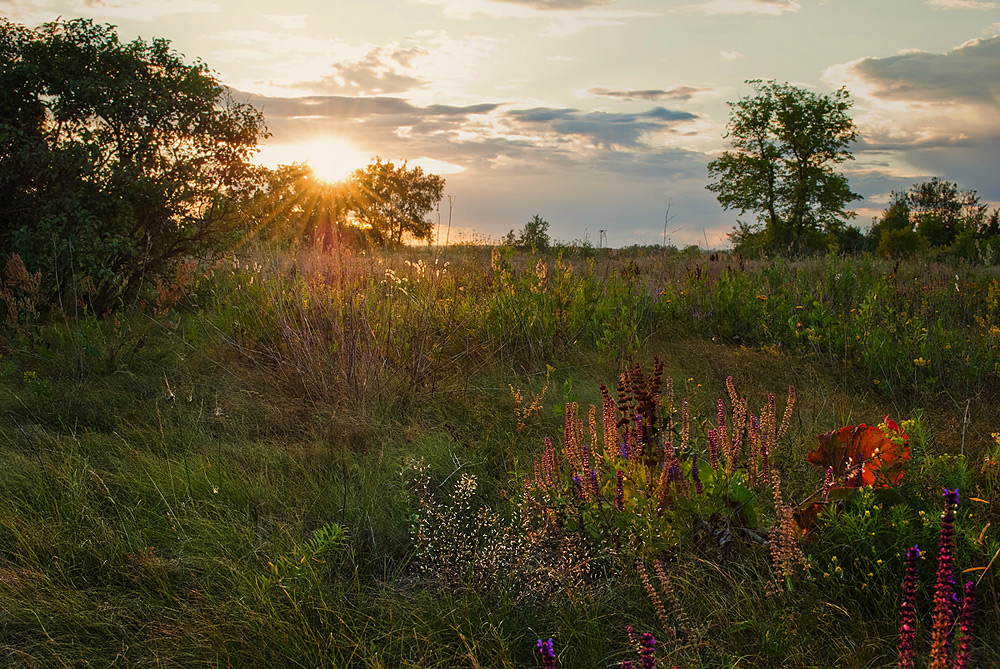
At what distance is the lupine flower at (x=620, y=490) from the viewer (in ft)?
7.66

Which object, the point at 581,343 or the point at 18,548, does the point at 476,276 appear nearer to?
the point at 581,343

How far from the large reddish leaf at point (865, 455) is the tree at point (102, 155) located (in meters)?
5.84

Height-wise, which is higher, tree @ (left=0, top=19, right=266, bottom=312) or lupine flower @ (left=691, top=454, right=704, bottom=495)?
tree @ (left=0, top=19, right=266, bottom=312)

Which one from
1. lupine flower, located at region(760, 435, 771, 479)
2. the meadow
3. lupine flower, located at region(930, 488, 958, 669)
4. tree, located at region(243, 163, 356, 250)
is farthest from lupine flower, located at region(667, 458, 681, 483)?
tree, located at region(243, 163, 356, 250)

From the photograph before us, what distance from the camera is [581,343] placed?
5695 mm

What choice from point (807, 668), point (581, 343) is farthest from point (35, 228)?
point (807, 668)

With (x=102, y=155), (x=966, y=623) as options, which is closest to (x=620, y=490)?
(x=966, y=623)

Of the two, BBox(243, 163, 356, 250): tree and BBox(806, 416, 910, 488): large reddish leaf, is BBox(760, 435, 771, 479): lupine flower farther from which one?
BBox(243, 163, 356, 250): tree

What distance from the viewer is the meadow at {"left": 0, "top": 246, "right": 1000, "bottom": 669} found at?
205 cm

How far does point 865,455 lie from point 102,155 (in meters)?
6.91

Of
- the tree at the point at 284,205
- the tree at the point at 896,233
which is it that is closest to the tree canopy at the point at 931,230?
the tree at the point at 896,233

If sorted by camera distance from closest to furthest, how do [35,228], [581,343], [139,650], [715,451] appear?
1. [139,650]
2. [715,451]
3. [581,343]
4. [35,228]

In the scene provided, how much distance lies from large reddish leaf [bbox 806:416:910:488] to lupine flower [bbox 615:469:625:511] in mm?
783

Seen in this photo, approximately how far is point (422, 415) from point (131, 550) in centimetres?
183
